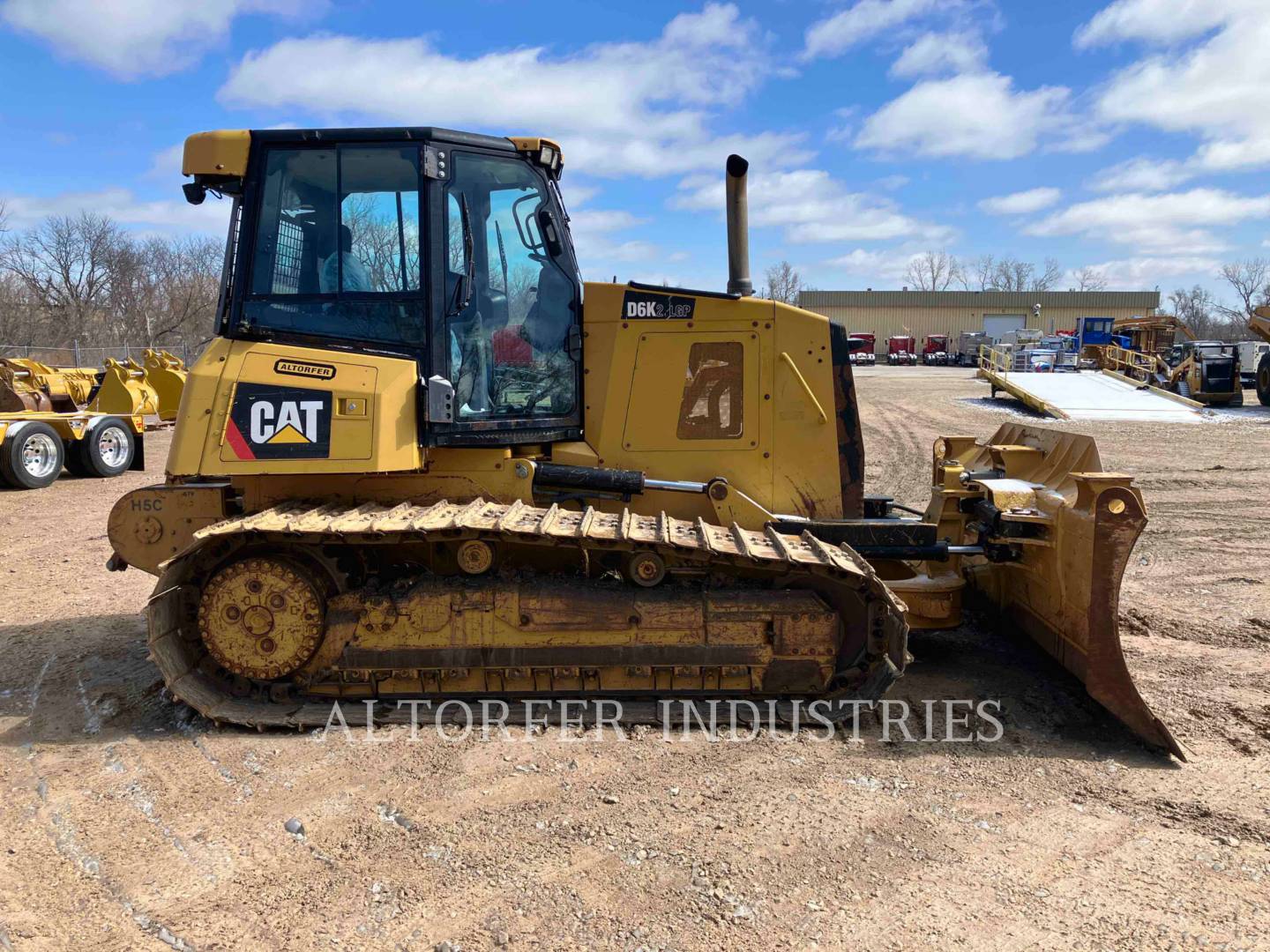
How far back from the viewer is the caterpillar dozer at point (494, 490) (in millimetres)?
4430

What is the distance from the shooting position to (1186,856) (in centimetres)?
330

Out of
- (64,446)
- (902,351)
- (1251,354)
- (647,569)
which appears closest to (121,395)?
(64,446)

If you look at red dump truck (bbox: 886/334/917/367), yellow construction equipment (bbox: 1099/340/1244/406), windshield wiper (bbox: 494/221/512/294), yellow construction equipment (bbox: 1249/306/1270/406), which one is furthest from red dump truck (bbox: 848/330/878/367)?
windshield wiper (bbox: 494/221/512/294)

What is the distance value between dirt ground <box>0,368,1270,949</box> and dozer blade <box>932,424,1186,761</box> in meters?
0.33

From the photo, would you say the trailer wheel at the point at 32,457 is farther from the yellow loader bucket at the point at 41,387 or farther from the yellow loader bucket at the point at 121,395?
the yellow loader bucket at the point at 41,387

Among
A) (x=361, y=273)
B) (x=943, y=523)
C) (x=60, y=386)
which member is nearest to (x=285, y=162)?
(x=361, y=273)

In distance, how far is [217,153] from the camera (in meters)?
4.59

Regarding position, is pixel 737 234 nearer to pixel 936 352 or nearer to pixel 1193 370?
pixel 1193 370

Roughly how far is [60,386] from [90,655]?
14.4 meters

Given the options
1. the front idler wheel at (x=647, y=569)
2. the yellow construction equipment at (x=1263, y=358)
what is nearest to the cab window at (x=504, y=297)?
the front idler wheel at (x=647, y=569)

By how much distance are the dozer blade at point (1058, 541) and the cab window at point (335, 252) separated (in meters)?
3.57

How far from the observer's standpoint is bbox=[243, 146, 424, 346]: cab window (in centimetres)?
459

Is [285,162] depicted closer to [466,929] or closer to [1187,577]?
[466,929]

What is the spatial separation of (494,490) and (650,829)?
2.14m
